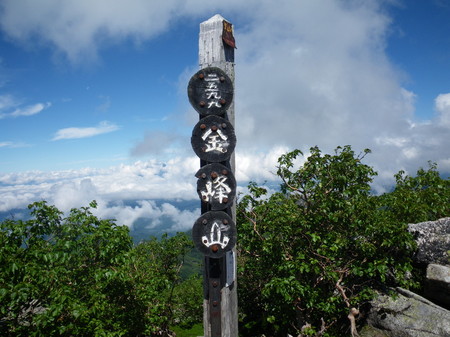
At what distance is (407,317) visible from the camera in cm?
968

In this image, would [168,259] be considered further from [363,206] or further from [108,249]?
[363,206]

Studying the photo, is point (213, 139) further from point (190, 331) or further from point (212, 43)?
point (190, 331)

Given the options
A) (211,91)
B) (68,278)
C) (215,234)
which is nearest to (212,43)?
(211,91)

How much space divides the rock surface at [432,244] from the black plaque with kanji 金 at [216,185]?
8.68 m

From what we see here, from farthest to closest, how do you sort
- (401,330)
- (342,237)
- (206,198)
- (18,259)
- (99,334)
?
(342,237), (401,330), (99,334), (18,259), (206,198)

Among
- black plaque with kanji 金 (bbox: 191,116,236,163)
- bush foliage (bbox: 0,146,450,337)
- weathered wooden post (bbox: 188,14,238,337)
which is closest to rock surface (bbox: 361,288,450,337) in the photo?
bush foliage (bbox: 0,146,450,337)

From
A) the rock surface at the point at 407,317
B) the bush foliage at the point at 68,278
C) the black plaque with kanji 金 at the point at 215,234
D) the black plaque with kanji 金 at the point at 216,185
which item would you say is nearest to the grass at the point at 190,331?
the bush foliage at the point at 68,278

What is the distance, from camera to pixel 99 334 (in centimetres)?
771

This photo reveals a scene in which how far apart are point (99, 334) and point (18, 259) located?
8.41 feet

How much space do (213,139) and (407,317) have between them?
8.59 metres

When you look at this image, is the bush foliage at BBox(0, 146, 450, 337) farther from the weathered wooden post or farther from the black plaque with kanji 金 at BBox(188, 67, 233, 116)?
the black plaque with kanji 金 at BBox(188, 67, 233, 116)

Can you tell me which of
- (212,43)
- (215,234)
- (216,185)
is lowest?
(215,234)

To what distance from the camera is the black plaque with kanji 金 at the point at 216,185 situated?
535 cm

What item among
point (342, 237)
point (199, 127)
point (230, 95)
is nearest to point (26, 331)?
point (199, 127)
